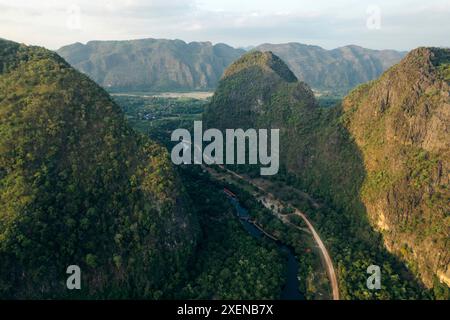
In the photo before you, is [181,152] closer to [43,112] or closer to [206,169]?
[206,169]

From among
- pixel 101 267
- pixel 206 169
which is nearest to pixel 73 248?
pixel 101 267

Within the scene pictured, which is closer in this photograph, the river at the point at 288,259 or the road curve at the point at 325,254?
the river at the point at 288,259

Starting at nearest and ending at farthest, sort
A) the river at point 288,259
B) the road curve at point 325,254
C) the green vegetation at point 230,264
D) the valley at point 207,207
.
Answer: the valley at point 207,207
the green vegetation at point 230,264
the river at point 288,259
the road curve at point 325,254

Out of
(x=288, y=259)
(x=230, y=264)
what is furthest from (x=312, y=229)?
(x=230, y=264)

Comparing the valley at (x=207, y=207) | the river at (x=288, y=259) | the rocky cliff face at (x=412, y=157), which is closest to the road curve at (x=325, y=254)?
the valley at (x=207, y=207)

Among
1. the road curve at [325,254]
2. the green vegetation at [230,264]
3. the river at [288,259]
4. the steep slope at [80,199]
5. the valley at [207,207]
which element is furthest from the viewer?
the road curve at [325,254]

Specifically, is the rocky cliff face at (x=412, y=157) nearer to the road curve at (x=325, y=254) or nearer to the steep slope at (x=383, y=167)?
the steep slope at (x=383, y=167)
